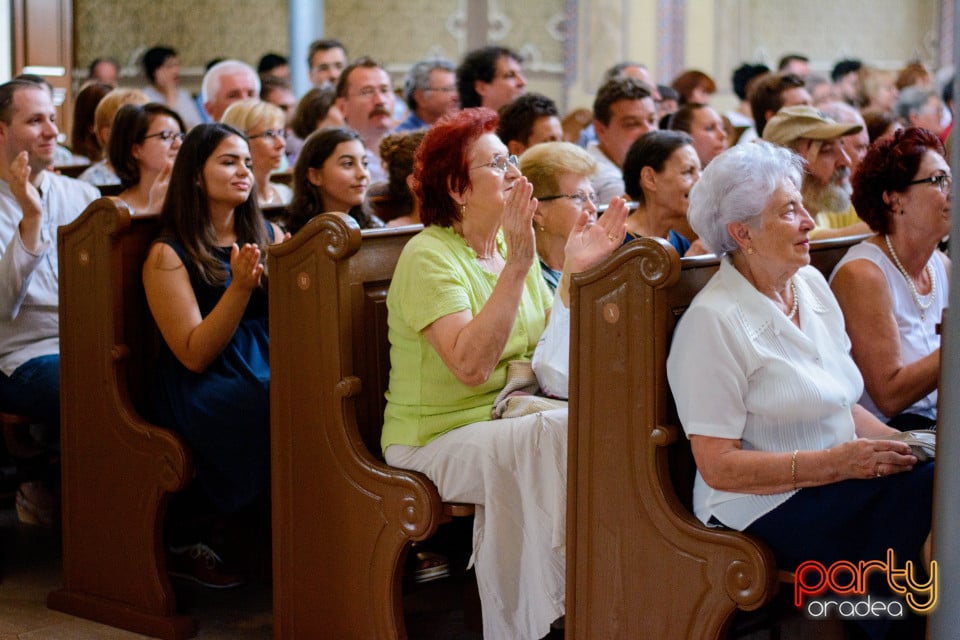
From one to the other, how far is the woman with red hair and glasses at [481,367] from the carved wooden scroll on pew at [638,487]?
0.55ft

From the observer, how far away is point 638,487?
8.11ft

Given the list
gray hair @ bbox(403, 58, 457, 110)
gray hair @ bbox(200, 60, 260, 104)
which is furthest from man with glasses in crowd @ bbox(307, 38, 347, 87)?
gray hair @ bbox(403, 58, 457, 110)

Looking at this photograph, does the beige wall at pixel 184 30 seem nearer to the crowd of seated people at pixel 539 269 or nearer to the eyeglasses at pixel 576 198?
the crowd of seated people at pixel 539 269

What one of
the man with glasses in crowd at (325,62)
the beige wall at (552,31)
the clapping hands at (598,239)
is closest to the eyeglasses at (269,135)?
the clapping hands at (598,239)

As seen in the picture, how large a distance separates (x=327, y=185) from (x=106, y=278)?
0.92m

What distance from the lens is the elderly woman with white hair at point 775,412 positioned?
2.36 metres

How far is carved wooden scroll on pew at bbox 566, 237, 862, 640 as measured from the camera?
238cm

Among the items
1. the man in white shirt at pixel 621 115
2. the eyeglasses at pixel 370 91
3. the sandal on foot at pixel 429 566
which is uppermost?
the eyeglasses at pixel 370 91

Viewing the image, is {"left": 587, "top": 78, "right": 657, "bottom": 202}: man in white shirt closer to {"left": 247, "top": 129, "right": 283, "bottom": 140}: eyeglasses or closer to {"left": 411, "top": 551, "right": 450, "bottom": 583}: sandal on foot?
{"left": 247, "top": 129, "right": 283, "bottom": 140}: eyeglasses

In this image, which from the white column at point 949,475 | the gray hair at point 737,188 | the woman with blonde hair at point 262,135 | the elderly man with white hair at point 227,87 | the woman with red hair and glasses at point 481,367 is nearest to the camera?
the white column at point 949,475

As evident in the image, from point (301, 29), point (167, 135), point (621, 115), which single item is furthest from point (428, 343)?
point (301, 29)

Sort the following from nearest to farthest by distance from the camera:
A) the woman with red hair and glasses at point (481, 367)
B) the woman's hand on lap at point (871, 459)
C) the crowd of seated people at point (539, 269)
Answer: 1. the woman's hand on lap at point (871, 459)
2. the crowd of seated people at point (539, 269)
3. the woman with red hair and glasses at point (481, 367)

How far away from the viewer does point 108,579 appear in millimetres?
3406

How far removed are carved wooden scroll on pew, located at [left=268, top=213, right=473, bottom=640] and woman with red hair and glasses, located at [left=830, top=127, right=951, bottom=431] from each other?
1.02m
